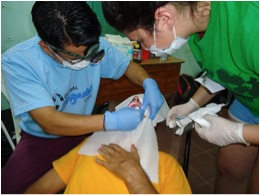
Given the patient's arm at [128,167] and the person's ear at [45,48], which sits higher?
the person's ear at [45,48]

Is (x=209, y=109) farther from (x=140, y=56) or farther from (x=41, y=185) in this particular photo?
(x=140, y=56)

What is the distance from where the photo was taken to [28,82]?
100 centimetres

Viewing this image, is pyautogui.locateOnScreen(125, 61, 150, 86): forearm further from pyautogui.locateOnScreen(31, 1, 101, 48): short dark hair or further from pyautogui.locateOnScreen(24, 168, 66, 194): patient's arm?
pyautogui.locateOnScreen(24, 168, 66, 194): patient's arm

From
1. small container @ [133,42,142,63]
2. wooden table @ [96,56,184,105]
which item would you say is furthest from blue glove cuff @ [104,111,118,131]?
small container @ [133,42,142,63]

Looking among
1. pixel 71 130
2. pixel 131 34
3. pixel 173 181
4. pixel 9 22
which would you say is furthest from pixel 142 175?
pixel 9 22

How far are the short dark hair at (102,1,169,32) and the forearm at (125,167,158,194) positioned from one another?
546 mm

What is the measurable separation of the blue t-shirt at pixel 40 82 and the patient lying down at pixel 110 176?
285mm

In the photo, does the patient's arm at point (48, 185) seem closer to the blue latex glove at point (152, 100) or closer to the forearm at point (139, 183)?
the forearm at point (139, 183)

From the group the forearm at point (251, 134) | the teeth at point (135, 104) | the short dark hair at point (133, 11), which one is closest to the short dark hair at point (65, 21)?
the short dark hair at point (133, 11)

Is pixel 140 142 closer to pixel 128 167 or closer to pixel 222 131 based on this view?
pixel 128 167

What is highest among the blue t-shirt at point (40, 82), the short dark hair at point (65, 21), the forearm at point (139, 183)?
the short dark hair at point (65, 21)

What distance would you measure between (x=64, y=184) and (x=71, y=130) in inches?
9.9

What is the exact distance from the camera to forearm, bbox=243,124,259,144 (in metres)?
0.78

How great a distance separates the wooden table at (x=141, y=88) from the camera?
202 cm
